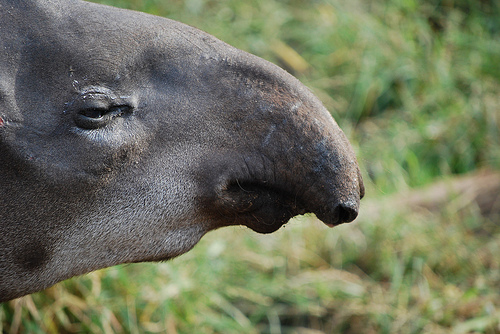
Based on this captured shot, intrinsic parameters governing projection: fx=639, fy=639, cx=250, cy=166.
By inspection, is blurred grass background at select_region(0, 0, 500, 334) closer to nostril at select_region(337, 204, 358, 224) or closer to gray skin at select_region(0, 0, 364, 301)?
gray skin at select_region(0, 0, 364, 301)

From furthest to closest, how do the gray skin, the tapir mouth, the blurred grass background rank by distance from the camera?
1. the blurred grass background
2. the tapir mouth
3. the gray skin

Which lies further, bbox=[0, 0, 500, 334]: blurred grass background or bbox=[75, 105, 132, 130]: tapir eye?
bbox=[0, 0, 500, 334]: blurred grass background

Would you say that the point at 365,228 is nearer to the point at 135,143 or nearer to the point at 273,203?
the point at 273,203

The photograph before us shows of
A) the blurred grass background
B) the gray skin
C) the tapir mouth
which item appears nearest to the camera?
the gray skin

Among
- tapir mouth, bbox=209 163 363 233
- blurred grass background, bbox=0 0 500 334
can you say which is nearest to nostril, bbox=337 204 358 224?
tapir mouth, bbox=209 163 363 233

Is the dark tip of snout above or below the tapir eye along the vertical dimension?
below

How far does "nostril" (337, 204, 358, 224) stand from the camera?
7.85ft

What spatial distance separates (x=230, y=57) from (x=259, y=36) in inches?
176

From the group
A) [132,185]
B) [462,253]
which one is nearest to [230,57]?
[132,185]

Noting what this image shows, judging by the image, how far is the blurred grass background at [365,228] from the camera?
A: 386 cm

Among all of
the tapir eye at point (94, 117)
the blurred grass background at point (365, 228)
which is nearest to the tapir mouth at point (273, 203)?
the tapir eye at point (94, 117)

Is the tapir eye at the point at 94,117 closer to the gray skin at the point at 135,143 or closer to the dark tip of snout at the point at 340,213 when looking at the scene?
the gray skin at the point at 135,143

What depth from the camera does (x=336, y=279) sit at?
175 inches

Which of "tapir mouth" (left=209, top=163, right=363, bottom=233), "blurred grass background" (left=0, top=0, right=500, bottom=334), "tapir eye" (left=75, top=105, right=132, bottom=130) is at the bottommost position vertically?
"blurred grass background" (left=0, top=0, right=500, bottom=334)
